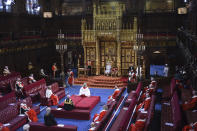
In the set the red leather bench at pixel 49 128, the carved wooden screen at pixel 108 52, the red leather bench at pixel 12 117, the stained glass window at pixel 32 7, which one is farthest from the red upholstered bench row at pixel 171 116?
the stained glass window at pixel 32 7

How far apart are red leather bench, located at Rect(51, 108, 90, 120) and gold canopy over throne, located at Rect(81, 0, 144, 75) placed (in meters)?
9.57

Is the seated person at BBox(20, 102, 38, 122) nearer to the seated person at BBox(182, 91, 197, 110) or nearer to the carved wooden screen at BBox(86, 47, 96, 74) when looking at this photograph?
the seated person at BBox(182, 91, 197, 110)

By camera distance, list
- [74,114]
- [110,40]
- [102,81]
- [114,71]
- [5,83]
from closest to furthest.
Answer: [74,114], [5,83], [102,81], [114,71], [110,40]

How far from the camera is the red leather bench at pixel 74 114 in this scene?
12008 mm

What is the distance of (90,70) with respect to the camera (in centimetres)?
2147

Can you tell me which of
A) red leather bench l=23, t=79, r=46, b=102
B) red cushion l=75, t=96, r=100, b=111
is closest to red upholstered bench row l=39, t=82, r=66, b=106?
red leather bench l=23, t=79, r=46, b=102

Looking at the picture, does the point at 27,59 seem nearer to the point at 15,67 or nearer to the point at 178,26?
the point at 15,67

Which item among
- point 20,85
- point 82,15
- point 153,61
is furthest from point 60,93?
point 153,61

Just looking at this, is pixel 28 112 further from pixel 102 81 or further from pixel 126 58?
pixel 126 58

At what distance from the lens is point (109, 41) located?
2161cm

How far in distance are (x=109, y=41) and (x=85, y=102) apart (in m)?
9.25

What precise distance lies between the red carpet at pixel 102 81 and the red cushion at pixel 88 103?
4.30 m

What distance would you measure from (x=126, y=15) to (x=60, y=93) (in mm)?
11595

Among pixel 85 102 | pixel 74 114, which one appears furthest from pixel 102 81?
pixel 74 114
